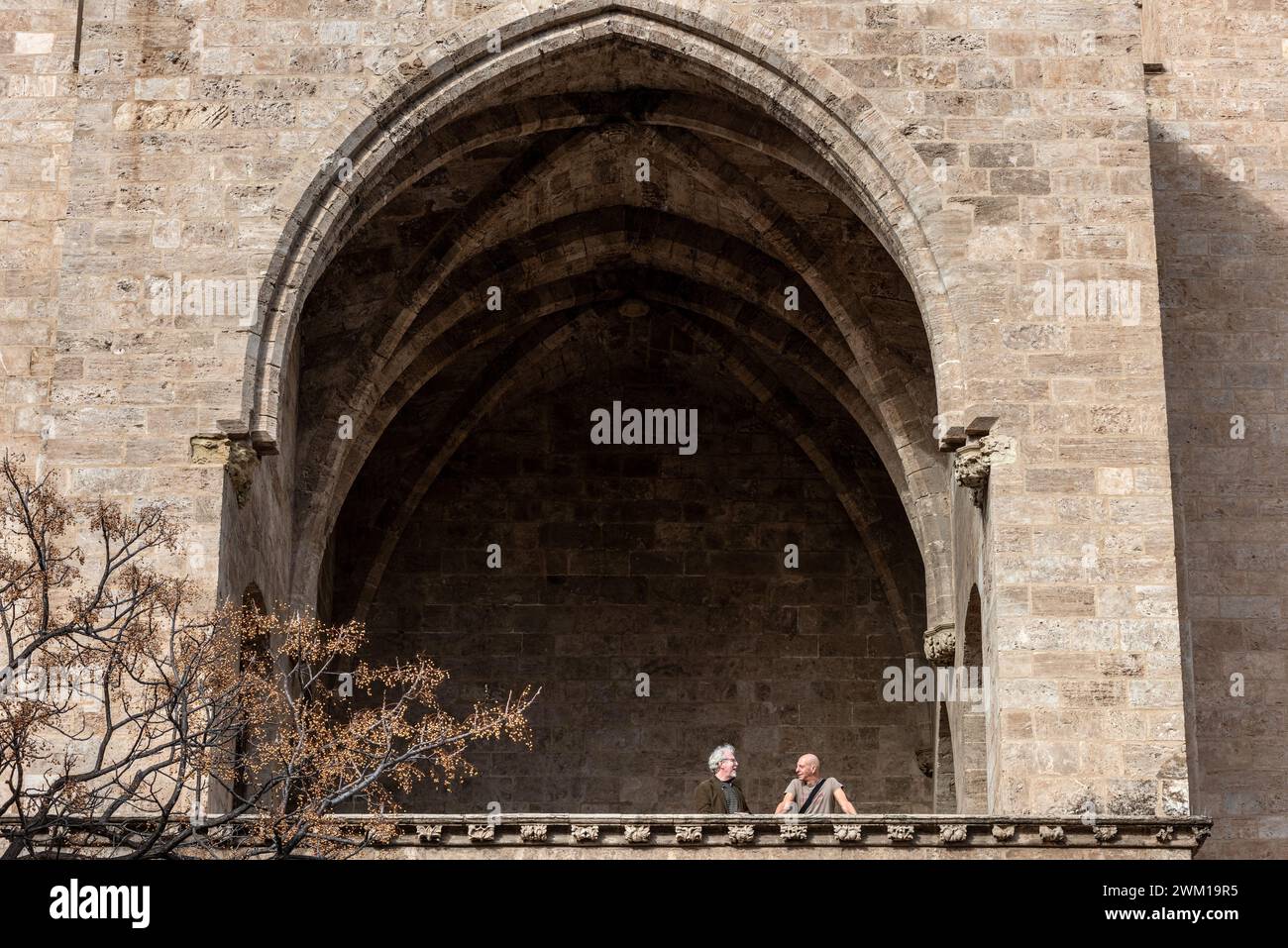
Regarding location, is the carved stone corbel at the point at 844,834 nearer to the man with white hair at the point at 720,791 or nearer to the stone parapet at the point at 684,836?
the stone parapet at the point at 684,836

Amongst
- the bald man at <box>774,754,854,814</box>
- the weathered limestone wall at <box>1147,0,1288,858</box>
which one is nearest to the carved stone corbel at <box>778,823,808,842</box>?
the bald man at <box>774,754,854,814</box>

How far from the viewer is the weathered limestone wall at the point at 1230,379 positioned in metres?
21.0

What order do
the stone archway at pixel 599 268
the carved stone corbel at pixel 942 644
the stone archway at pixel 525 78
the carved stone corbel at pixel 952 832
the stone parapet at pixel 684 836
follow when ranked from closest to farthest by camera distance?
the stone parapet at pixel 684 836 < the carved stone corbel at pixel 952 832 < the stone archway at pixel 525 78 < the stone archway at pixel 599 268 < the carved stone corbel at pixel 942 644

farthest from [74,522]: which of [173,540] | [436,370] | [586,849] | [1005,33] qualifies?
[1005,33]

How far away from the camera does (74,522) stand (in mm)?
17953

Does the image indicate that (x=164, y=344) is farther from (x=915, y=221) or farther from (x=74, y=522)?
(x=915, y=221)

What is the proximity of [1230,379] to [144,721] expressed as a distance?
9618 mm

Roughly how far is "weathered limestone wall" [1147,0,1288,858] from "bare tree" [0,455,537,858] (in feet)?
22.5

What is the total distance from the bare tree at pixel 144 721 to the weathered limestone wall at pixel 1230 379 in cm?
687

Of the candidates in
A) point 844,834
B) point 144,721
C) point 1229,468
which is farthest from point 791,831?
point 1229,468

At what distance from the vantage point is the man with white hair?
59.2ft

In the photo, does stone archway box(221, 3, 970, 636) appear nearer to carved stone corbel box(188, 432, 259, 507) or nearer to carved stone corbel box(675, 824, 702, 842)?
carved stone corbel box(188, 432, 259, 507)

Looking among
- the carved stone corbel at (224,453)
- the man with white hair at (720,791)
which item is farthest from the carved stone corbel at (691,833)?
the carved stone corbel at (224,453)

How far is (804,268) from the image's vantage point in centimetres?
2203
